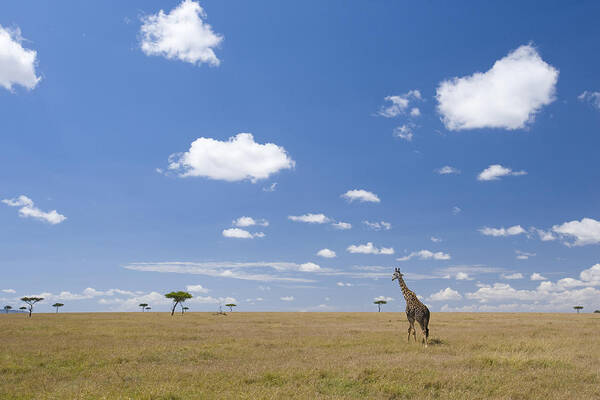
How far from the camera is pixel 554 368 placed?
48.9 ft

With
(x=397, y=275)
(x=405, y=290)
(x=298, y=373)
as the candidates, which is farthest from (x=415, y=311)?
(x=298, y=373)

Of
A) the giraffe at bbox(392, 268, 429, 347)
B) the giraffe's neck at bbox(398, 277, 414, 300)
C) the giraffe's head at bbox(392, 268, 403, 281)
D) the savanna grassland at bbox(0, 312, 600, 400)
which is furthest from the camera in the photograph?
the giraffe's head at bbox(392, 268, 403, 281)

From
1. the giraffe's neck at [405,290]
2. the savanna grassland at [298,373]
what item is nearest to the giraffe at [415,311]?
the giraffe's neck at [405,290]

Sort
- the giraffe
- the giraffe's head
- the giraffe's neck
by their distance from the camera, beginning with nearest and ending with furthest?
the giraffe, the giraffe's neck, the giraffe's head

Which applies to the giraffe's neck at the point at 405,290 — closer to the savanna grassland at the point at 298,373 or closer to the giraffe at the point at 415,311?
the giraffe at the point at 415,311

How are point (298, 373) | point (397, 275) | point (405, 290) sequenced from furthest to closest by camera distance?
point (397, 275)
point (405, 290)
point (298, 373)

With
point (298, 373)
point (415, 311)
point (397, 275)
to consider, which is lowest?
point (298, 373)

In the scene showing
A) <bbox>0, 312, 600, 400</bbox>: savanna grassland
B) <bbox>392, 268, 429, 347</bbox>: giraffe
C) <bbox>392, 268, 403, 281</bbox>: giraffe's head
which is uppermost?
<bbox>392, 268, 403, 281</bbox>: giraffe's head

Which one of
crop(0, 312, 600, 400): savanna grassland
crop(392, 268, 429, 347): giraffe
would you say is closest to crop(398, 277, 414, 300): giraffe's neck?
crop(392, 268, 429, 347): giraffe

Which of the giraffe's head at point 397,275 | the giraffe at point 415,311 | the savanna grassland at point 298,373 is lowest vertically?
the savanna grassland at point 298,373

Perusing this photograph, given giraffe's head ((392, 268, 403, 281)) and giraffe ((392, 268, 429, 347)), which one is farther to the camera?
giraffe's head ((392, 268, 403, 281))

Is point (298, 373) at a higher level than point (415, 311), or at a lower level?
lower

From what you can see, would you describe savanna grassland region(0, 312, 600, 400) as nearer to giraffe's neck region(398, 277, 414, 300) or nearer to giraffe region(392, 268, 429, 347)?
giraffe region(392, 268, 429, 347)

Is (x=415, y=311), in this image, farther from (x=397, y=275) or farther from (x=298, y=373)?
(x=298, y=373)
